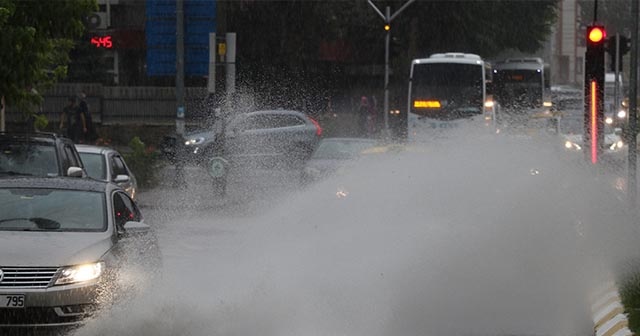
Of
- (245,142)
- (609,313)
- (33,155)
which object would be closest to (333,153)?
(245,142)

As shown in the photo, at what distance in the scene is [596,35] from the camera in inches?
598

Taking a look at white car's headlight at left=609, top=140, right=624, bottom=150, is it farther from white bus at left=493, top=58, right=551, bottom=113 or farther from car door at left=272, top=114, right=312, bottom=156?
white bus at left=493, top=58, right=551, bottom=113

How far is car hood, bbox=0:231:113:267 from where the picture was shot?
891 cm

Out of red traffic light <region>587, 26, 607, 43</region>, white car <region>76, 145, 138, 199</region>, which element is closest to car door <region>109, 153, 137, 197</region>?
white car <region>76, 145, 138, 199</region>

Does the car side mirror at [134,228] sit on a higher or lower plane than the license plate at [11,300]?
higher

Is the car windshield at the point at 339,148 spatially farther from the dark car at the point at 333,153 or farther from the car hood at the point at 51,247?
the car hood at the point at 51,247

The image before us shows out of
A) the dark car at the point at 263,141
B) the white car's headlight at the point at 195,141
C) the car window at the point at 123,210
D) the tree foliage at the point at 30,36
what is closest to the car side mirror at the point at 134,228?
the car window at the point at 123,210

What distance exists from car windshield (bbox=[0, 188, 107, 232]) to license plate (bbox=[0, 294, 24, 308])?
1.23 m

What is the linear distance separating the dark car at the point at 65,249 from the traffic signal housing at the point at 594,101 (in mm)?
5741

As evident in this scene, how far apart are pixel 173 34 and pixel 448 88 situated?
13003 millimetres

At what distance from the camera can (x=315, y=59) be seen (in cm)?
5200

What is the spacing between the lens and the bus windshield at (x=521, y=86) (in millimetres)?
49375

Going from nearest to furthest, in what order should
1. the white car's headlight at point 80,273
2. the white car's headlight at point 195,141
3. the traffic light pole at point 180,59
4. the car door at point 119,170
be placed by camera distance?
1. the white car's headlight at point 80,273
2. the car door at point 119,170
3. the traffic light pole at point 180,59
4. the white car's headlight at point 195,141

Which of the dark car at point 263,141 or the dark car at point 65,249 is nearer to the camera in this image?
the dark car at point 65,249
